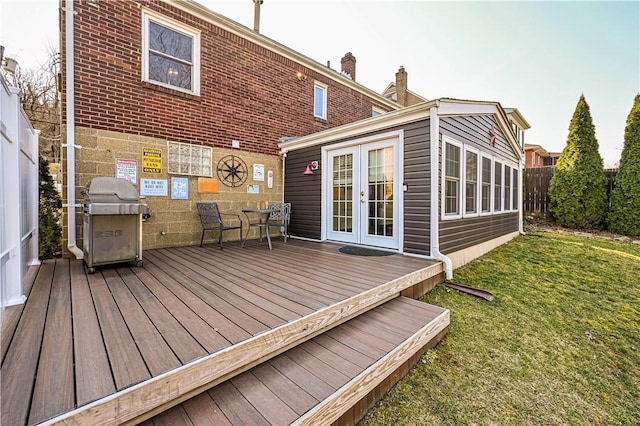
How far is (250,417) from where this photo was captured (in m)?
1.34

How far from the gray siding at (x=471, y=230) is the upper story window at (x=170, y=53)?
5.43 metres

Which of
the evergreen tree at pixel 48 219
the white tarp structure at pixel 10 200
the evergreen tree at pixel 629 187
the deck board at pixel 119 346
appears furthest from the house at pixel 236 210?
the evergreen tree at pixel 629 187

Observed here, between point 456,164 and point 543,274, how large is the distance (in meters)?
2.51

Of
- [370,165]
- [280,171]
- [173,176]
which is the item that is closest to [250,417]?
[370,165]

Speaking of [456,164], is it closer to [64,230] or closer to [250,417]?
[250,417]

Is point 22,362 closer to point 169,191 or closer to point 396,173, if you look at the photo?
point 169,191

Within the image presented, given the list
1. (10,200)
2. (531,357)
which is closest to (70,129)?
(10,200)

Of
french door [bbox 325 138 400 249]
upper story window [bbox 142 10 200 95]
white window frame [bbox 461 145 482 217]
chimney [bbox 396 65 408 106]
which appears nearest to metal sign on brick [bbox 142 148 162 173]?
upper story window [bbox 142 10 200 95]

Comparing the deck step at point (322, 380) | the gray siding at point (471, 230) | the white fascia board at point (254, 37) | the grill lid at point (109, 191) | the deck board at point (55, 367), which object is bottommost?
the deck step at point (322, 380)

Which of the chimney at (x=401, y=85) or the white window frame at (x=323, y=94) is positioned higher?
the chimney at (x=401, y=85)

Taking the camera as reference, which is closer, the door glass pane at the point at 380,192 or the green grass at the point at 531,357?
the green grass at the point at 531,357

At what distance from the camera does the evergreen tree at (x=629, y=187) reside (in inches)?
324

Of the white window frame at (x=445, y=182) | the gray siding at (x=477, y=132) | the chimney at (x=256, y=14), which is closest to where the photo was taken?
the white window frame at (x=445, y=182)

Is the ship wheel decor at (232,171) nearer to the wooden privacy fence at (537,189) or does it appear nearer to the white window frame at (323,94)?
the white window frame at (323,94)
